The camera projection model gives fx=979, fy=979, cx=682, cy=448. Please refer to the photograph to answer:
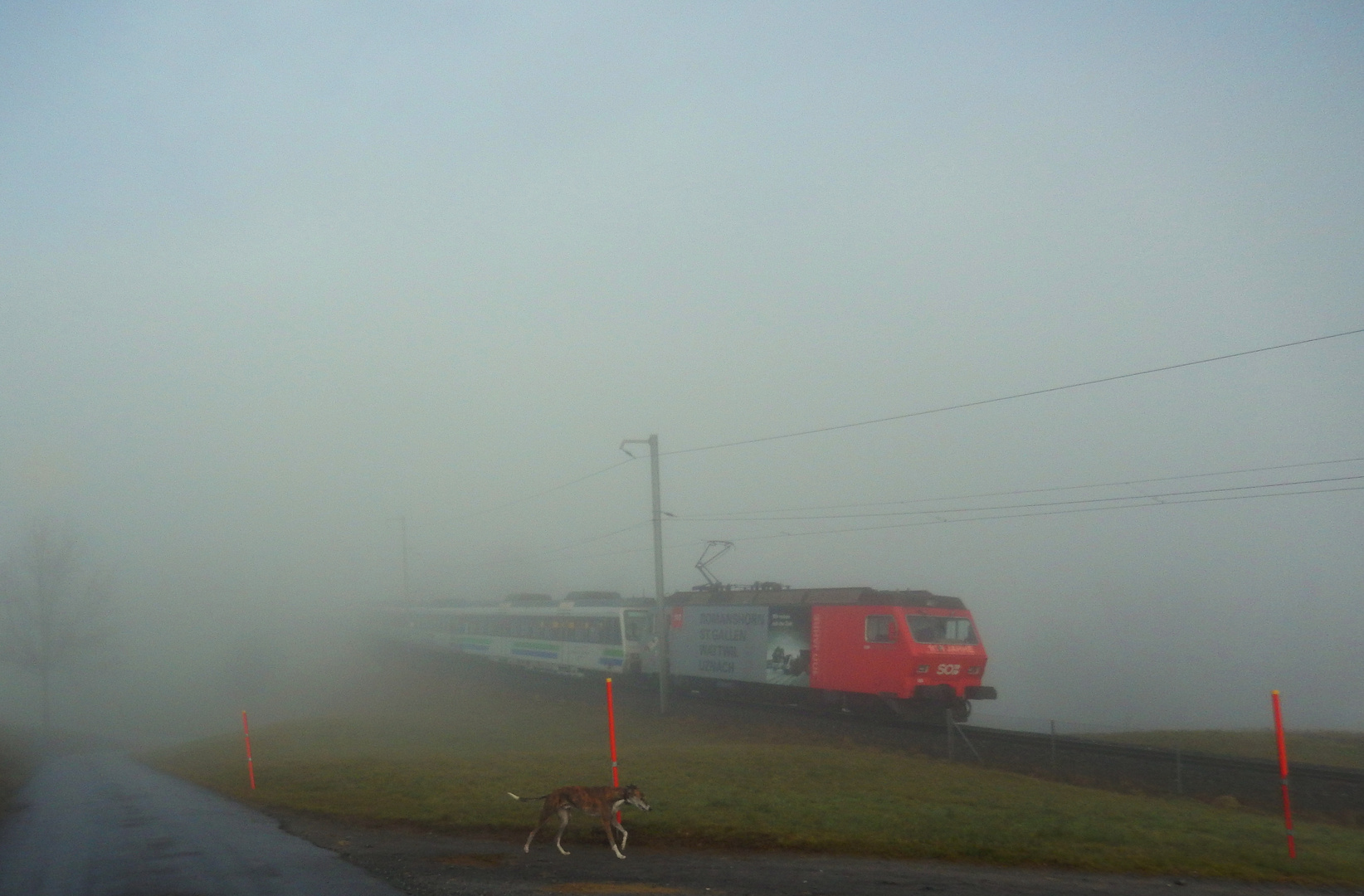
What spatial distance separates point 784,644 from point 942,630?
18.8 feet

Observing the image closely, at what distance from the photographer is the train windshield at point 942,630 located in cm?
2645

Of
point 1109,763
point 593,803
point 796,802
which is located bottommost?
point 1109,763

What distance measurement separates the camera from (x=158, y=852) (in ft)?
39.2

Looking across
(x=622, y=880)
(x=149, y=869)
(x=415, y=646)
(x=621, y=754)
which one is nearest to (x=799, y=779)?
(x=621, y=754)

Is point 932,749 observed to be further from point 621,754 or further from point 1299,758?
point 1299,758

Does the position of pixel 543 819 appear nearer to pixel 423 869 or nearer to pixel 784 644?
pixel 423 869

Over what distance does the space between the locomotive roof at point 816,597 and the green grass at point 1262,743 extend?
5525 millimetres

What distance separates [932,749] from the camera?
21.6m

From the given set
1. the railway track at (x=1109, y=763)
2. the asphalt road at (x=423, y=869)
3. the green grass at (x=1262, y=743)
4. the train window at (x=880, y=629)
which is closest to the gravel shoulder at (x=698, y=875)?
the asphalt road at (x=423, y=869)

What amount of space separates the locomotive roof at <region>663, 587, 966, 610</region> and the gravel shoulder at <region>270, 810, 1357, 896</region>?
53.1 ft

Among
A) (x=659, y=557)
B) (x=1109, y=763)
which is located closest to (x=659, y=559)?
(x=659, y=557)

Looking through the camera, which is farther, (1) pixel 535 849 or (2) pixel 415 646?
(2) pixel 415 646

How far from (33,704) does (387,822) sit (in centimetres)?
6415

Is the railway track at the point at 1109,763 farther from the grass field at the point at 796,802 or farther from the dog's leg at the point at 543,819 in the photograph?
the dog's leg at the point at 543,819
